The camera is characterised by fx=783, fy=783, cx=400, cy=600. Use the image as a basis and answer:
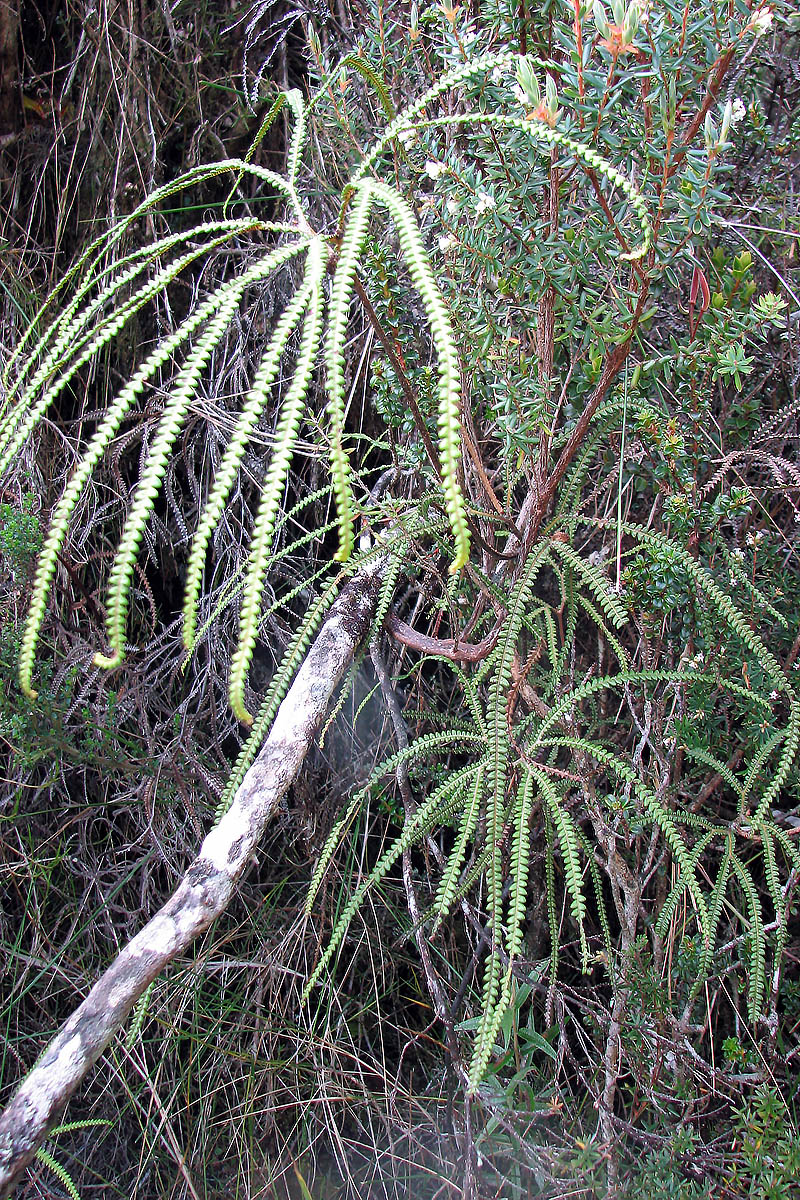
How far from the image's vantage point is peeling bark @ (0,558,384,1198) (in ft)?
2.94

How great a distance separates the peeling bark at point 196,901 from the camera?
90 centimetres

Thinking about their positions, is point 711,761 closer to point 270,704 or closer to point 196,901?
point 270,704

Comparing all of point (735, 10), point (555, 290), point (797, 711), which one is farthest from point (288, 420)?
point (797, 711)

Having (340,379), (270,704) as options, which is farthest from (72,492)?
(270,704)

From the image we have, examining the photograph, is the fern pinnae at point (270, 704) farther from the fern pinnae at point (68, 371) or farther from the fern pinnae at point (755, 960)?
the fern pinnae at point (755, 960)

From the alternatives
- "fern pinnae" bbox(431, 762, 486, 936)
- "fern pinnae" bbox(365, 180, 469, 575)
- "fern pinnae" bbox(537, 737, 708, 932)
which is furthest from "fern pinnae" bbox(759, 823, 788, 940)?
"fern pinnae" bbox(365, 180, 469, 575)

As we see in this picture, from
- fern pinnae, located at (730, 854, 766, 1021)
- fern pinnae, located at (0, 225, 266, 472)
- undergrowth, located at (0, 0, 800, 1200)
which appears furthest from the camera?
fern pinnae, located at (730, 854, 766, 1021)

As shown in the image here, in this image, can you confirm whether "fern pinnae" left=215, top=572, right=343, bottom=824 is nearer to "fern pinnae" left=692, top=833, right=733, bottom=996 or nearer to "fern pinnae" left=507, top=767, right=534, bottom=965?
"fern pinnae" left=507, top=767, right=534, bottom=965

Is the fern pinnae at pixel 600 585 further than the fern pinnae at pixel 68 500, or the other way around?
the fern pinnae at pixel 600 585

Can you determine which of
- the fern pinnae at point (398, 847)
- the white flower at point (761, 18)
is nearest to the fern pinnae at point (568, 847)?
the fern pinnae at point (398, 847)

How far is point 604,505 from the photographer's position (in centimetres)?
160

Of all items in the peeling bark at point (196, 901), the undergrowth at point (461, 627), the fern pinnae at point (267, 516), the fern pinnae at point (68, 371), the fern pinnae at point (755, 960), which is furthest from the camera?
the fern pinnae at point (755, 960)

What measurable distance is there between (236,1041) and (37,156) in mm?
2041

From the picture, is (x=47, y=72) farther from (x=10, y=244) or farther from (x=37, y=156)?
(x=10, y=244)
